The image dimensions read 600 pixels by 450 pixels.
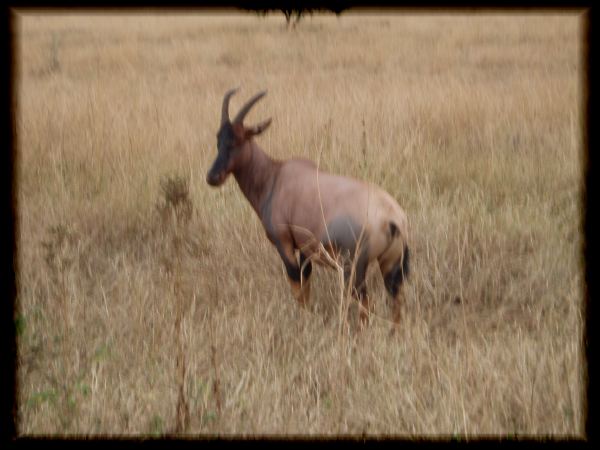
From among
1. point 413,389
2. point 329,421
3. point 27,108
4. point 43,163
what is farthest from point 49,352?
point 27,108

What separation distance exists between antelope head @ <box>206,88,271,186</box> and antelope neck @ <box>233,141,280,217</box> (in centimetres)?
3

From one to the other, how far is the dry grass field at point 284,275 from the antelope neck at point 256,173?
1.48 feet

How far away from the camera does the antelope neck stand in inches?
177

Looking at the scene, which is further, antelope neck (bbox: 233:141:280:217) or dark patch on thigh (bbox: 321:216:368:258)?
antelope neck (bbox: 233:141:280:217)

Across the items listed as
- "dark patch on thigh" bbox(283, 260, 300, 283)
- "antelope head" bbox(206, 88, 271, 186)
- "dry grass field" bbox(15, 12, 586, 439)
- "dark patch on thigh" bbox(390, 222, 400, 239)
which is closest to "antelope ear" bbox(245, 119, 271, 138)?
"antelope head" bbox(206, 88, 271, 186)

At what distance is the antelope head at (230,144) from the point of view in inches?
173

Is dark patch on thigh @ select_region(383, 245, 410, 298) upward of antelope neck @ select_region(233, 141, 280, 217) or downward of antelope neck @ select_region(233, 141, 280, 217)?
downward

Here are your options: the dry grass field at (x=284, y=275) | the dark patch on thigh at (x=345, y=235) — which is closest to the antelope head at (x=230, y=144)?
the dry grass field at (x=284, y=275)

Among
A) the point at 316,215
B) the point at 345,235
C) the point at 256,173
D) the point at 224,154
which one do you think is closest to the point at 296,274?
the point at 316,215

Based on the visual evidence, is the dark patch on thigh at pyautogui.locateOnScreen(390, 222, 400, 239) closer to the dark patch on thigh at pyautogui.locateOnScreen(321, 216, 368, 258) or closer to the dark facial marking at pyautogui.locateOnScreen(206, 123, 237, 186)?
the dark patch on thigh at pyautogui.locateOnScreen(321, 216, 368, 258)

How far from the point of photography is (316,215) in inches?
159

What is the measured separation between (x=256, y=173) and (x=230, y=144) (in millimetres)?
216

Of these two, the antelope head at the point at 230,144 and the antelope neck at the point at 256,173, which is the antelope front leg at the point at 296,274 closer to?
the antelope neck at the point at 256,173

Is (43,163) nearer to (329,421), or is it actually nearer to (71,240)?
(71,240)
